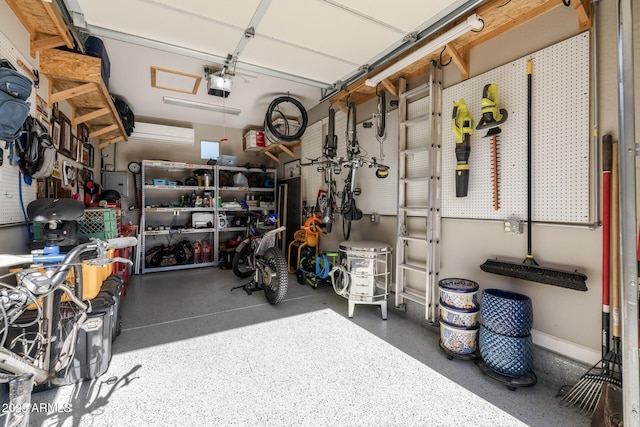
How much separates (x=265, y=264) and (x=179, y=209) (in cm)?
287

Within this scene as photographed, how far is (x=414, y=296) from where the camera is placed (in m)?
3.07

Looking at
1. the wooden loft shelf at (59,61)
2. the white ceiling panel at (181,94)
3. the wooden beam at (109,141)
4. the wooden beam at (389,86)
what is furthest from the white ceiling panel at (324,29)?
the wooden beam at (109,141)

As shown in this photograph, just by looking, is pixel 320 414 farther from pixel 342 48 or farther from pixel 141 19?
pixel 141 19

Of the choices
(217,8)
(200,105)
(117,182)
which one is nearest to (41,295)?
(217,8)

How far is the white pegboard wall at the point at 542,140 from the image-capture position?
76.1 inches

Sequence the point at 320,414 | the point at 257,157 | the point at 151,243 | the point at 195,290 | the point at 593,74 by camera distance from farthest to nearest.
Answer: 1. the point at 257,157
2. the point at 151,243
3. the point at 195,290
4. the point at 593,74
5. the point at 320,414

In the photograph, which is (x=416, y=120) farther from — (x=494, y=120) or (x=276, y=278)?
(x=276, y=278)

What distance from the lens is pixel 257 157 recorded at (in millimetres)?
6871

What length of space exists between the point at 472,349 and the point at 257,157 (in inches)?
235

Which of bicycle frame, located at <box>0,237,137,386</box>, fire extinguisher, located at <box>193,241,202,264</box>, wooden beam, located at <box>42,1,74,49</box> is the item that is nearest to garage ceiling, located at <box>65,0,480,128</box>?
wooden beam, located at <box>42,1,74,49</box>

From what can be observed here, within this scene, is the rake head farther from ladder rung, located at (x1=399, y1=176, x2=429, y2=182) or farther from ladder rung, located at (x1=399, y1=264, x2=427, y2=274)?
ladder rung, located at (x1=399, y1=176, x2=429, y2=182)

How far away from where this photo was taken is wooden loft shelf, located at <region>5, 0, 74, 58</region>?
2.02m

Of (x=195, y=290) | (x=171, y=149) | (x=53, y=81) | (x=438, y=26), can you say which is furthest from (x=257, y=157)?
(x=438, y=26)

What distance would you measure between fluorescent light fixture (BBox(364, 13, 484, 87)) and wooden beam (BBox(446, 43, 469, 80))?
16 centimetres
